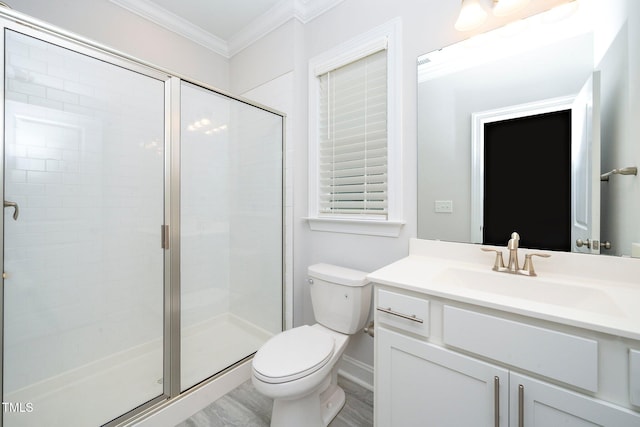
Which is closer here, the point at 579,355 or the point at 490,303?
the point at 579,355

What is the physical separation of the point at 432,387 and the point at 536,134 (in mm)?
1131

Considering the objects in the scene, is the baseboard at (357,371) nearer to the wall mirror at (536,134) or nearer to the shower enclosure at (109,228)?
the shower enclosure at (109,228)

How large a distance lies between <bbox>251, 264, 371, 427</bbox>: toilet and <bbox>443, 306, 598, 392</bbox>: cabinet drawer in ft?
2.07

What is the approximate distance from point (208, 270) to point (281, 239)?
56cm

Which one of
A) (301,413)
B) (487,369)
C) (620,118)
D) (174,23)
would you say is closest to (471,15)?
(620,118)

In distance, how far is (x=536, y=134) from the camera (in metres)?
1.16

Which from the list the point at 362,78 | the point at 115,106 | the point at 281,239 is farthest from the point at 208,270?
the point at 362,78

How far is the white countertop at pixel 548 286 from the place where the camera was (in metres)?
0.73

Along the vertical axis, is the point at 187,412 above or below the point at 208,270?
below

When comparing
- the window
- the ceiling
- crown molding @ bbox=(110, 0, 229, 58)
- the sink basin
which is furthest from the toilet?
crown molding @ bbox=(110, 0, 229, 58)

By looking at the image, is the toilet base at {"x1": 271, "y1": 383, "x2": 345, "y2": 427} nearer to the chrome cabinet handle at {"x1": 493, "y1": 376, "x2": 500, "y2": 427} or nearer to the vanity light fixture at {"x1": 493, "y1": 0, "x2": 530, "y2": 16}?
the chrome cabinet handle at {"x1": 493, "y1": 376, "x2": 500, "y2": 427}

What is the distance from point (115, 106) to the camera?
4.82ft

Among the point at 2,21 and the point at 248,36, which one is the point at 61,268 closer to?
the point at 2,21

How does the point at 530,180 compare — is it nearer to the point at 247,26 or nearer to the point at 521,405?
the point at 521,405
